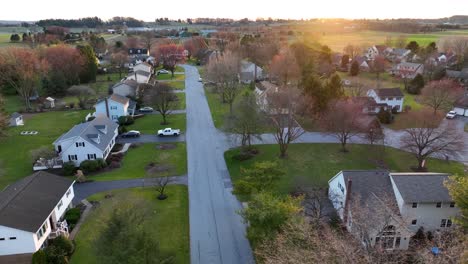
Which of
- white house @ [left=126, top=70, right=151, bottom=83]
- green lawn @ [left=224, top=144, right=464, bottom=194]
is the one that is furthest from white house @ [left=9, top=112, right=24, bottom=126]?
green lawn @ [left=224, top=144, right=464, bottom=194]

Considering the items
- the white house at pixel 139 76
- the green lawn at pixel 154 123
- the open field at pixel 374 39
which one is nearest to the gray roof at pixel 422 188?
the green lawn at pixel 154 123

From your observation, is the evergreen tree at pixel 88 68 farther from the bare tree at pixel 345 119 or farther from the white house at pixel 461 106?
the white house at pixel 461 106

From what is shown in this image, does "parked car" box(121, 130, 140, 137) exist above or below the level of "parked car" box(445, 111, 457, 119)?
below

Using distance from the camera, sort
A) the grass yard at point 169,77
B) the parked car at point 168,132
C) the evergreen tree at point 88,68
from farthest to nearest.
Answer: the grass yard at point 169,77 < the evergreen tree at point 88,68 < the parked car at point 168,132

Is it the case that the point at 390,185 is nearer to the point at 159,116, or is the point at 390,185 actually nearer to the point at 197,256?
the point at 197,256

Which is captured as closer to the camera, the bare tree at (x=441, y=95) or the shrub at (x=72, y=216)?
the shrub at (x=72, y=216)

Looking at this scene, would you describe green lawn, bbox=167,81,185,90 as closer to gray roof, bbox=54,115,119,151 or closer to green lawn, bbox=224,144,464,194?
gray roof, bbox=54,115,119,151
